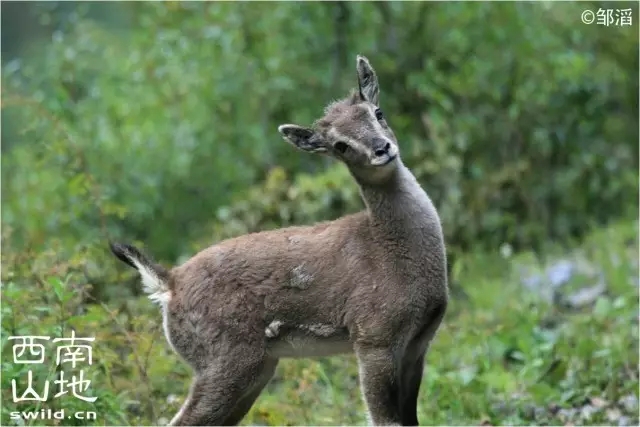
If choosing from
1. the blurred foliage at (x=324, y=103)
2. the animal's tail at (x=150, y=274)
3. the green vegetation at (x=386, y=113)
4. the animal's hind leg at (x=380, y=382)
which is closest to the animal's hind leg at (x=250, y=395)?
the animal's hind leg at (x=380, y=382)

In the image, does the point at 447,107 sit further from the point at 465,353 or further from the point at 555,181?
the point at 465,353

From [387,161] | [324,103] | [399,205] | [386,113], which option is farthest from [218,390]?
[386,113]

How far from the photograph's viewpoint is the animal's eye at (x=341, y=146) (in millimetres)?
6829

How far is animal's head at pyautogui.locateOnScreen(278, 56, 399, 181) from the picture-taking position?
6750 mm

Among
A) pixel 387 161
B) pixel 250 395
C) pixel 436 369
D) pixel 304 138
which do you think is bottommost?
pixel 436 369

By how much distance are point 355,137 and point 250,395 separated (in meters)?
1.68

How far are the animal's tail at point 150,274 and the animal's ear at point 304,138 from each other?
1.14 meters

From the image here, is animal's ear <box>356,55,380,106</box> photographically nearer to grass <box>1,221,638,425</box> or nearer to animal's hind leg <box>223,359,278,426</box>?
animal's hind leg <box>223,359,278,426</box>

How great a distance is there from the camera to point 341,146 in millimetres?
6852

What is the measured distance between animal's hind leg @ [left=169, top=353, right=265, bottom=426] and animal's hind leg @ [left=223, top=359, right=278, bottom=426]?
0.18 ft

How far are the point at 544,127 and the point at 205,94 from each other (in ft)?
13.1

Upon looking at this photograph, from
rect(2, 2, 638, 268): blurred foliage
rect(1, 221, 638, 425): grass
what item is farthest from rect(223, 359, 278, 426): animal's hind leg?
rect(2, 2, 638, 268): blurred foliage

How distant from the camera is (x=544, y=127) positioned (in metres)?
14.2

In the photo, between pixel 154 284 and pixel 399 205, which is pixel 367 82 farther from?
pixel 154 284
